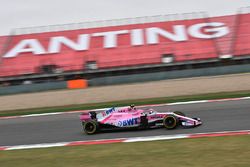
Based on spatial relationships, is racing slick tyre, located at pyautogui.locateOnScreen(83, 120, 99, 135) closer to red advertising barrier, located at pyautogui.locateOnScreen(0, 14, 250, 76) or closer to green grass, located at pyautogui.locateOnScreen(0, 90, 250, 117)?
green grass, located at pyautogui.locateOnScreen(0, 90, 250, 117)

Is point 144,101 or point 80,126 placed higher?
point 144,101

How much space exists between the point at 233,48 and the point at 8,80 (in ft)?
58.0

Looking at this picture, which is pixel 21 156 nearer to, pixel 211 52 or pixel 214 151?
pixel 214 151

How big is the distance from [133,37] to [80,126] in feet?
Result: 81.6

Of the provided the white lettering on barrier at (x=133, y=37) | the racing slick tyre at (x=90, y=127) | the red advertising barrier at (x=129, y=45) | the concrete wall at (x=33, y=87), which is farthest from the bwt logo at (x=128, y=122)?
the white lettering on barrier at (x=133, y=37)

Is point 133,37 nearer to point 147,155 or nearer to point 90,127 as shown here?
point 90,127

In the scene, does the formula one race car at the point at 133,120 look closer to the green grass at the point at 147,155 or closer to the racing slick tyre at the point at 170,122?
the racing slick tyre at the point at 170,122

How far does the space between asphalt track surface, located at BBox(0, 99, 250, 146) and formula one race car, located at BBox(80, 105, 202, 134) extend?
Result: 0.14 metres

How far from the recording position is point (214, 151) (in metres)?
6.92

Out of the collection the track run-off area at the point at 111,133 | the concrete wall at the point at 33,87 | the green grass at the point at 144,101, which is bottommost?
the track run-off area at the point at 111,133

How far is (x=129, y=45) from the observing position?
35156 millimetres

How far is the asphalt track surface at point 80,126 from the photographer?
946 cm

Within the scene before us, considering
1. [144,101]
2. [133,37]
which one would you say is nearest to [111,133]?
[144,101]

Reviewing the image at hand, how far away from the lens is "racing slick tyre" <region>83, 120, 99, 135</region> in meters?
10.1
